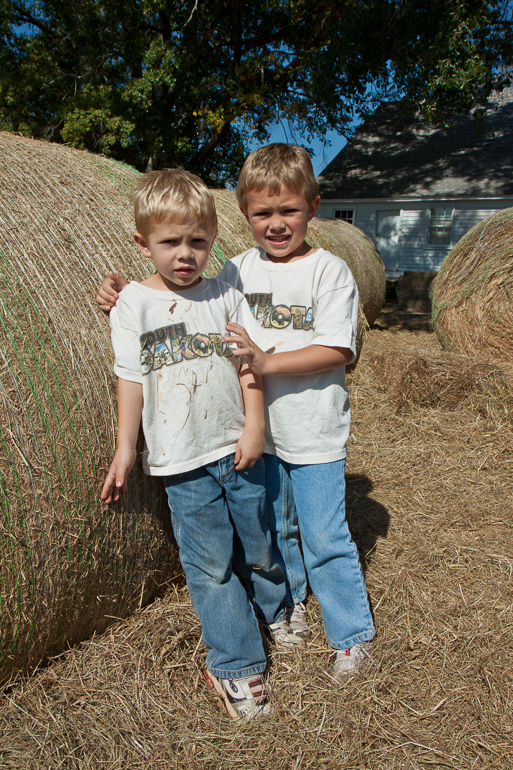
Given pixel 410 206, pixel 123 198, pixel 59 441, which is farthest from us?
pixel 410 206

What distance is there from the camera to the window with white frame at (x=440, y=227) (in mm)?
18094

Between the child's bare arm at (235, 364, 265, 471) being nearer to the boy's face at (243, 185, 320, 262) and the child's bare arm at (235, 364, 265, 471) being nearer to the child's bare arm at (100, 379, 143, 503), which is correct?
the child's bare arm at (100, 379, 143, 503)

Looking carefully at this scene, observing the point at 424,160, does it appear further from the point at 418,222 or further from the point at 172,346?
the point at 172,346

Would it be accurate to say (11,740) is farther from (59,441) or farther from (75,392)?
(75,392)

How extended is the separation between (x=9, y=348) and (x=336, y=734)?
1.80m

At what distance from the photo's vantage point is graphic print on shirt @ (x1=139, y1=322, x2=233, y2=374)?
2.00m

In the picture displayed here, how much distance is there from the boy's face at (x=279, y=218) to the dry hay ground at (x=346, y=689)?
1.67 meters

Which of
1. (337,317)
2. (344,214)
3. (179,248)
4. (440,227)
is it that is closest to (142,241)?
(179,248)

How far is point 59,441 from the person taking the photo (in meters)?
2.04

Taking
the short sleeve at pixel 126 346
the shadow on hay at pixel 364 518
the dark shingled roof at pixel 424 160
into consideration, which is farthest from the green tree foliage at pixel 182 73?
the short sleeve at pixel 126 346

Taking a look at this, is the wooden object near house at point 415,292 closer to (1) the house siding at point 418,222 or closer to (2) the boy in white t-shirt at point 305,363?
(1) the house siding at point 418,222

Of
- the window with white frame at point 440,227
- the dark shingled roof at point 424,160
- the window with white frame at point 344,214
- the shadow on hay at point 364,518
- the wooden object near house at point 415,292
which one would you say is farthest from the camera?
the window with white frame at point 344,214

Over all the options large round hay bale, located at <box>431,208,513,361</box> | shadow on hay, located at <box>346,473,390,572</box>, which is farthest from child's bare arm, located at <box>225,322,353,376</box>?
large round hay bale, located at <box>431,208,513,361</box>

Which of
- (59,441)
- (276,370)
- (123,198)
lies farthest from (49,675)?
(123,198)
